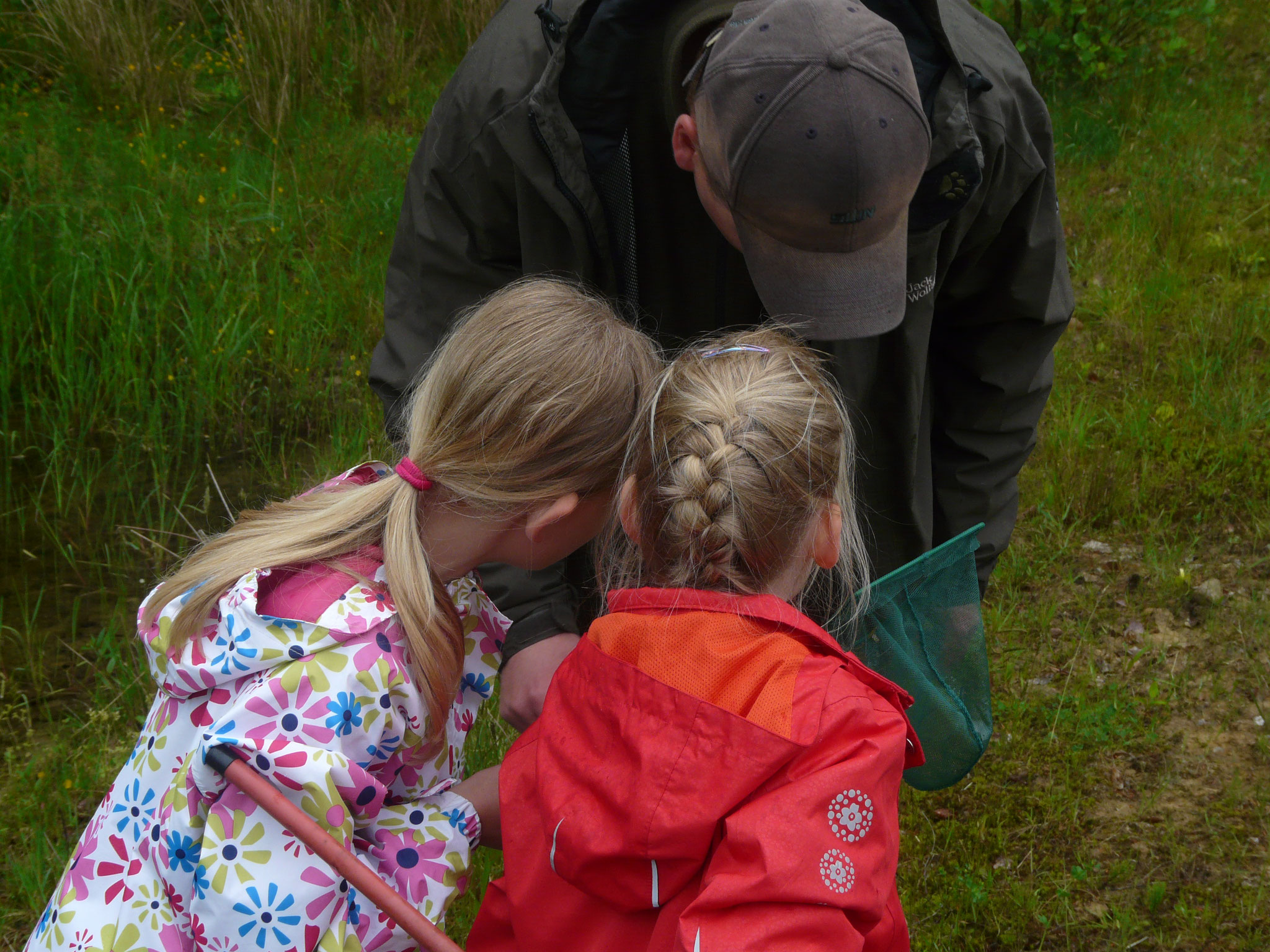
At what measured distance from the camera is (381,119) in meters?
5.27

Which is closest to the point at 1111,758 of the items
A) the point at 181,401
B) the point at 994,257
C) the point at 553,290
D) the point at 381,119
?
→ the point at 994,257

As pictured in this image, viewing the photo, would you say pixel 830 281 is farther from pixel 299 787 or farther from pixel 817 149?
pixel 299 787

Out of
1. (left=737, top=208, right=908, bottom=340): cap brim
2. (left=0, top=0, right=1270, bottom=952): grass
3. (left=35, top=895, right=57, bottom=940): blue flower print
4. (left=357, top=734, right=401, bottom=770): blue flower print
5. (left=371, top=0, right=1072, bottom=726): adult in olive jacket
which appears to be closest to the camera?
(left=357, top=734, right=401, bottom=770): blue flower print

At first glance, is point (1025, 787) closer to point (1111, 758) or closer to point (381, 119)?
point (1111, 758)

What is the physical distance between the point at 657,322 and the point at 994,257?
0.66 m

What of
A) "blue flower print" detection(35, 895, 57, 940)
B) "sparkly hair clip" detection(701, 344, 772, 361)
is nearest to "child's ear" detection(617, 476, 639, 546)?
"sparkly hair clip" detection(701, 344, 772, 361)

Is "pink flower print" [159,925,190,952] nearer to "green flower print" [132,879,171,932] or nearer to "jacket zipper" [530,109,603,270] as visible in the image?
"green flower print" [132,879,171,932]

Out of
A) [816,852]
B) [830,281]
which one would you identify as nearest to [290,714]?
[816,852]

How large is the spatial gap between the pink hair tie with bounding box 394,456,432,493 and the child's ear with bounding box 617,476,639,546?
279 millimetres

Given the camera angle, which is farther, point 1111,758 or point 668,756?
point 1111,758

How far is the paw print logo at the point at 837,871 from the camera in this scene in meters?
1.19

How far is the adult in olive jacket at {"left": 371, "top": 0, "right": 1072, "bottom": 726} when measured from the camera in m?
1.80

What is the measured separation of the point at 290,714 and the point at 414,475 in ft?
1.22

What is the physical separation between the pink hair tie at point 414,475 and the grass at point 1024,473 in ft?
3.93
